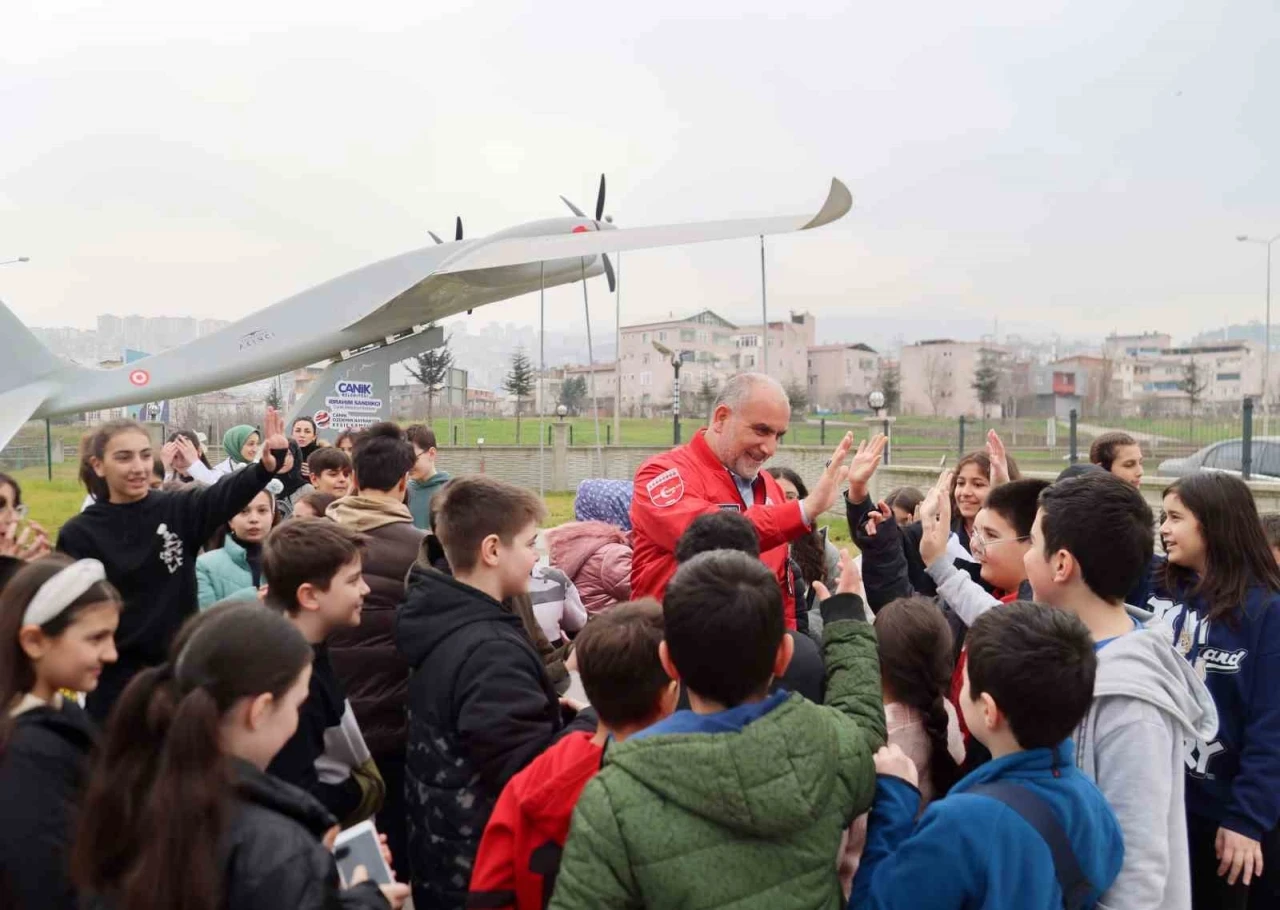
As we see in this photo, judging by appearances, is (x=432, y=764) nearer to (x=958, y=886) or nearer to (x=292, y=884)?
(x=292, y=884)

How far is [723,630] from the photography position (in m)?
1.76

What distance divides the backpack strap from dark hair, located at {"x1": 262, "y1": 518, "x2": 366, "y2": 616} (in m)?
1.78

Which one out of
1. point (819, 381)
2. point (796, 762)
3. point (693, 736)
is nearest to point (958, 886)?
point (796, 762)

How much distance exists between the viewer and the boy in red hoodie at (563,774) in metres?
1.91

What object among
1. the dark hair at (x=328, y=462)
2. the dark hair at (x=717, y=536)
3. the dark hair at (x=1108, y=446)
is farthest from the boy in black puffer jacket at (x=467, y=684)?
the dark hair at (x=1108, y=446)

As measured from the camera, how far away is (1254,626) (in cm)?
267

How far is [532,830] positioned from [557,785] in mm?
127

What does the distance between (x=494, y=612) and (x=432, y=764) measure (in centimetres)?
45

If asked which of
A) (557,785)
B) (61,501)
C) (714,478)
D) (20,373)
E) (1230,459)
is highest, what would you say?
(20,373)

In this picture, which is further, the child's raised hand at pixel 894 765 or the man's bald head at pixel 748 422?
the man's bald head at pixel 748 422

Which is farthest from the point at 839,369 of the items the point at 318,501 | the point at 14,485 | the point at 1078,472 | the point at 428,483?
the point at 14,485

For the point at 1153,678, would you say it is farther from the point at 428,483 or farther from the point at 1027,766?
the point at 428,483

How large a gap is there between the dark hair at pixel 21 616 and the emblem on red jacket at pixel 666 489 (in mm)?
1880

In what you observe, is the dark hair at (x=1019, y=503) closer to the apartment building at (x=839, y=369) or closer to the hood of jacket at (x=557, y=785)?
the hood of jacket at (x=557, y=785)
